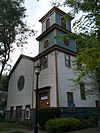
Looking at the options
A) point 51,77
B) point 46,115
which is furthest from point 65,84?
point 46,115

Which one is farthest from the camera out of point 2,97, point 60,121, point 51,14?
point 2,97

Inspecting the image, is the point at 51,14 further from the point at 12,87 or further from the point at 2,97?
the point at 2,97

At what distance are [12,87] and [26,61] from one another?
5.13 metres

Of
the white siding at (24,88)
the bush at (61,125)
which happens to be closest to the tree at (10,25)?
the white siding at (24,88)

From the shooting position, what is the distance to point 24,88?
962 inches

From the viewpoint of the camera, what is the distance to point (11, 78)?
94.3ft

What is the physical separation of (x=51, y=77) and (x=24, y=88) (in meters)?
6.35

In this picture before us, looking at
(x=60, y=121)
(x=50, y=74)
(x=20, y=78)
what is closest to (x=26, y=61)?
(x=20, y=78)

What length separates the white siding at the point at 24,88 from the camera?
23.4 metres

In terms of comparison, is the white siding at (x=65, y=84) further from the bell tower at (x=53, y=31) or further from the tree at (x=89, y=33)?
the tree at (x=89, y=33)

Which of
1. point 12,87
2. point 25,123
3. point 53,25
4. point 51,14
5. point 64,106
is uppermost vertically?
point 51,14

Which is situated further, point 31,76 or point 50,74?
point 31,76

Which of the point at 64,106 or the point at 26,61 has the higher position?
the point at 26,61

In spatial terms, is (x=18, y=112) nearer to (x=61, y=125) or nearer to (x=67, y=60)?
(x=67, y=60)
